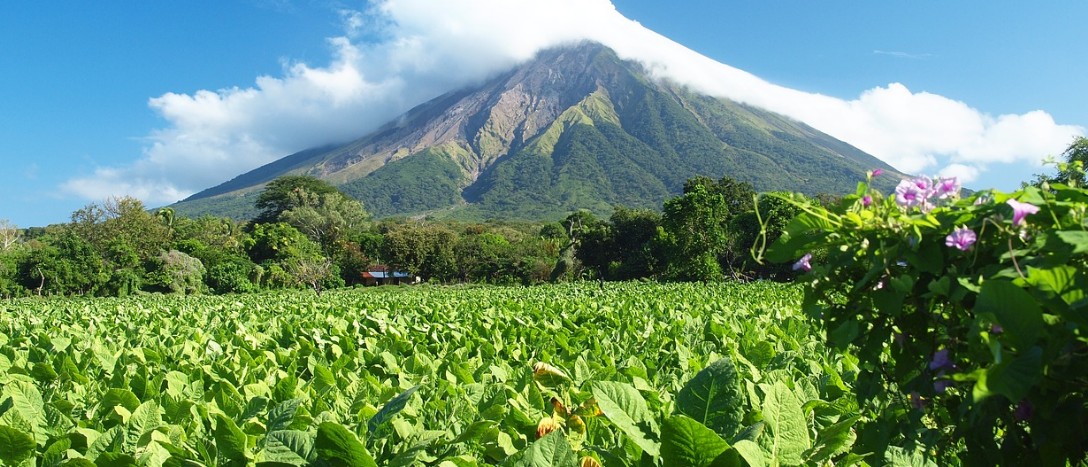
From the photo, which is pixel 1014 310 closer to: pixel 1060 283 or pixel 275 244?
pixel 1060 283

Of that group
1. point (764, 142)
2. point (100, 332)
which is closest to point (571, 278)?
point (100, 332)

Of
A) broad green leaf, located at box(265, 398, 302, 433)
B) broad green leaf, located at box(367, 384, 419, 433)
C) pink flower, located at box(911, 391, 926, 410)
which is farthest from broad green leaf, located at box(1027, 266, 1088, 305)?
broad green leaf, located at box(265, 398, 302, 433)

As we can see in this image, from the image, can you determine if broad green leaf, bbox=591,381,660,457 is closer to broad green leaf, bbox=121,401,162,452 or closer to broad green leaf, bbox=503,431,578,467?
broad green leaf, bbox=503,431,578,467

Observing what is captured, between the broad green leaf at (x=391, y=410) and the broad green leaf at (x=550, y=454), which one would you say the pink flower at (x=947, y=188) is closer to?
the broad green leaf at (x=550, y=454)

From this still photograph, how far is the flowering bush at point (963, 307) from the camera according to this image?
3.65ft

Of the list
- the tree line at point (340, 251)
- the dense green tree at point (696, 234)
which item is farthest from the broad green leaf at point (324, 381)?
the dense green tree at point (696, 234)

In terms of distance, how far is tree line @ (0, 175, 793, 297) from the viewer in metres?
43.5

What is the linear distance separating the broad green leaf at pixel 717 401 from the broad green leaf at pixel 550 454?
466mm

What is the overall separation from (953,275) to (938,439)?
1.64ft

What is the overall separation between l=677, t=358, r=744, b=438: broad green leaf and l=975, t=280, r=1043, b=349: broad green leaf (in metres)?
0.70

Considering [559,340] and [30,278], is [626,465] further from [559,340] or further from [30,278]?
[30,278]

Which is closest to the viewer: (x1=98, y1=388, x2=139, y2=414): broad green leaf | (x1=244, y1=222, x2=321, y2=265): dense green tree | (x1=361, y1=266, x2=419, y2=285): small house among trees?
(x1=98, y1=388, x2=139, y2=414): broad green leaf

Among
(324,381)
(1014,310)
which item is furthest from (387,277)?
(1014,310)

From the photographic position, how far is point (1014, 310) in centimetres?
110
